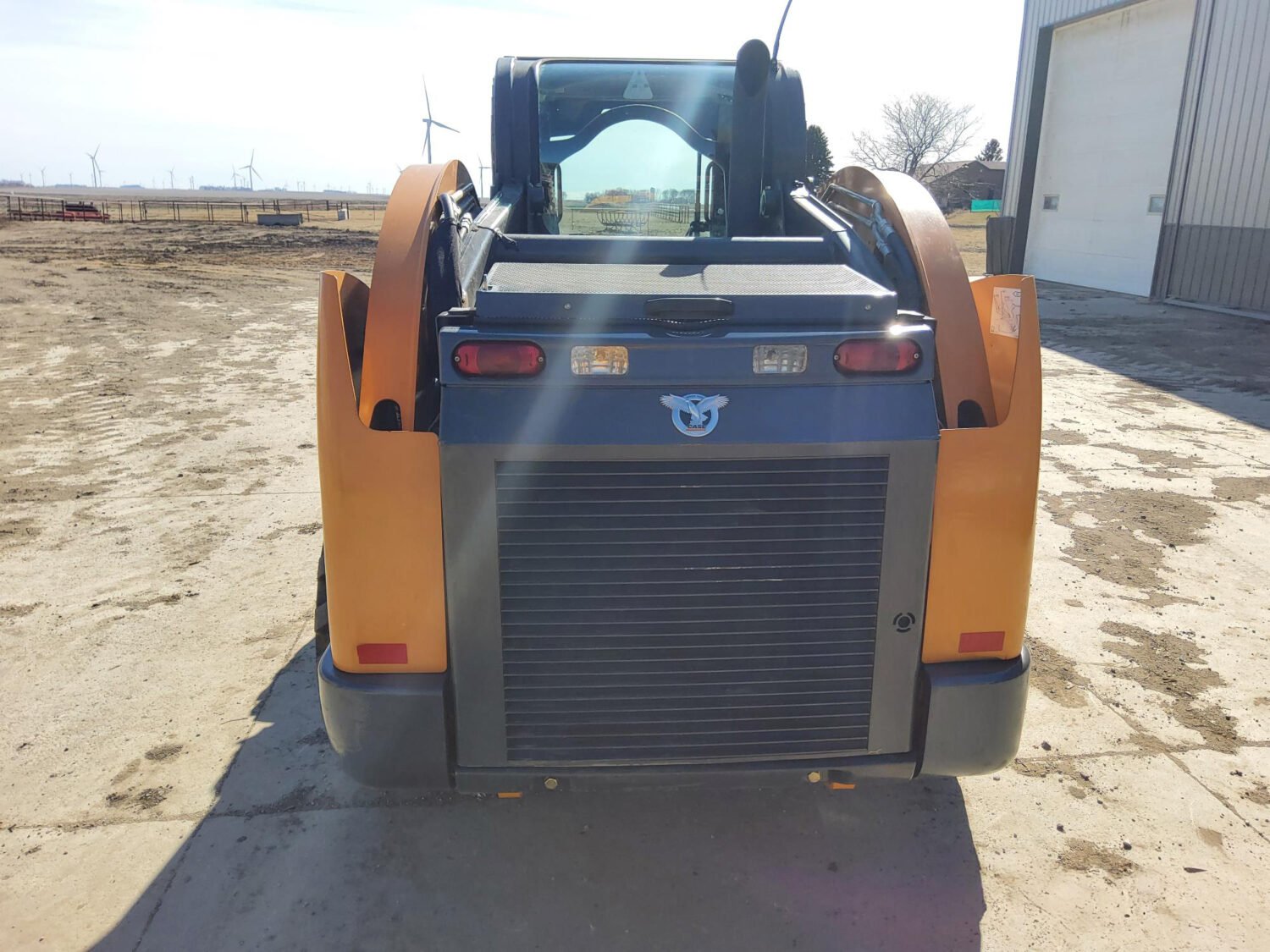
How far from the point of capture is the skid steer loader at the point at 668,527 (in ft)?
7.47

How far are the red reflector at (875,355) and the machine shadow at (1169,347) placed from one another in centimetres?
724

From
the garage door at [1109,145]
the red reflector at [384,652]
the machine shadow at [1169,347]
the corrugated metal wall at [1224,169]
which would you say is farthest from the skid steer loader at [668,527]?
the garage door at [1109,145]

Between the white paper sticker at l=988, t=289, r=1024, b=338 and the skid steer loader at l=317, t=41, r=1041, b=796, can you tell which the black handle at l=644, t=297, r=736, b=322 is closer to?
the skid steer loader at l=317, t=41, r=1041, b=796

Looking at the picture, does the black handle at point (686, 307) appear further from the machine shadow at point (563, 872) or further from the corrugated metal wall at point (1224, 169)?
the corrugated metal wall at point (1224, 169)

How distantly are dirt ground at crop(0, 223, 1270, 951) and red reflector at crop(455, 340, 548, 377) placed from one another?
5.11 ft

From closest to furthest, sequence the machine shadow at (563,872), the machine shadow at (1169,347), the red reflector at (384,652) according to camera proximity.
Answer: the red reflector at (384,652)
the machine shadow at (563,872)
the machine shadow at (1169,347)

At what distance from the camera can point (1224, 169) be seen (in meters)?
14.5

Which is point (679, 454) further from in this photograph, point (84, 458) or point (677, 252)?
point (84, 458)

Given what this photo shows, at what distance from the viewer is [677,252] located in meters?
3.16

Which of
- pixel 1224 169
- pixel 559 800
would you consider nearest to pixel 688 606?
pixel 559 800

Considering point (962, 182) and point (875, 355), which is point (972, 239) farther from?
point (962, 182)

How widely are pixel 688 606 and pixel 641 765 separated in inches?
18.5

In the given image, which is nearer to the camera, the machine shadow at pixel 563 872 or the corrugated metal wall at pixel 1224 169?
the machine shadow at pixel 563 872

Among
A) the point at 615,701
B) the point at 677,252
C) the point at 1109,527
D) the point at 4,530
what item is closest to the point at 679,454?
the point at 615,701
